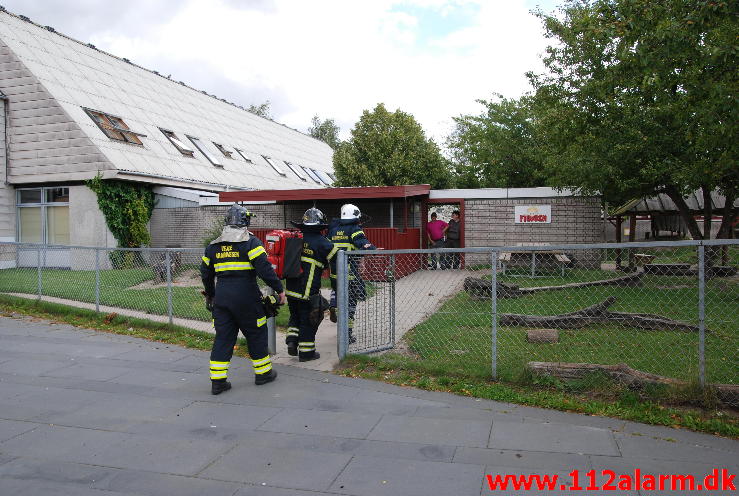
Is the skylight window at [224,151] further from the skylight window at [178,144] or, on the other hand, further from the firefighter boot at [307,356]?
the firefighter boot at [307,356]

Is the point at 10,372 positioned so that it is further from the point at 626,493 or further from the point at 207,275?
the point at 626,493

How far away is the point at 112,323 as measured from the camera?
375 inches

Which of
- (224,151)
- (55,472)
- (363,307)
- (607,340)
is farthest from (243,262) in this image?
(224,151)

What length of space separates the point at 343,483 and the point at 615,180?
430 inches

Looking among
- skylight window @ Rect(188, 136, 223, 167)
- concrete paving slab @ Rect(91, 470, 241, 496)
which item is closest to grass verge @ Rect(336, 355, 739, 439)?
concrete paving slab @ Rect(91, 470, 241, 496)

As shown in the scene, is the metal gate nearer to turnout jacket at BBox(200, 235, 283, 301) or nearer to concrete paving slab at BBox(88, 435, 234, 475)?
turnout jacket at BBox(200, 235, 283, 301)

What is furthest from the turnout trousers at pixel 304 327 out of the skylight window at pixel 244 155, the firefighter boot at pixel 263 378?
the skylight window at pixel 244 155

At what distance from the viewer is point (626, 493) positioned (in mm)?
3531

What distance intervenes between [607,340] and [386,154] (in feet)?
66.4

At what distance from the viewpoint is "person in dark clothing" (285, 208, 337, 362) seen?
22.6 ft

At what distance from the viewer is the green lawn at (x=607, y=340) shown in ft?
19.9

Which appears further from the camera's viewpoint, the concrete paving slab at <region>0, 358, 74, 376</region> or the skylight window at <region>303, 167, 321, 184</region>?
the skylight window at <region>303, 167, 321, 184</region>

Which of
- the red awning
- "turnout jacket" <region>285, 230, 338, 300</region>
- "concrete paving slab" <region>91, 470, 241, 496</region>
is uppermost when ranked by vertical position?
the red awning

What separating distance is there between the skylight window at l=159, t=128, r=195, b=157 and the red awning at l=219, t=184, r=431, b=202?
5.16 meters
